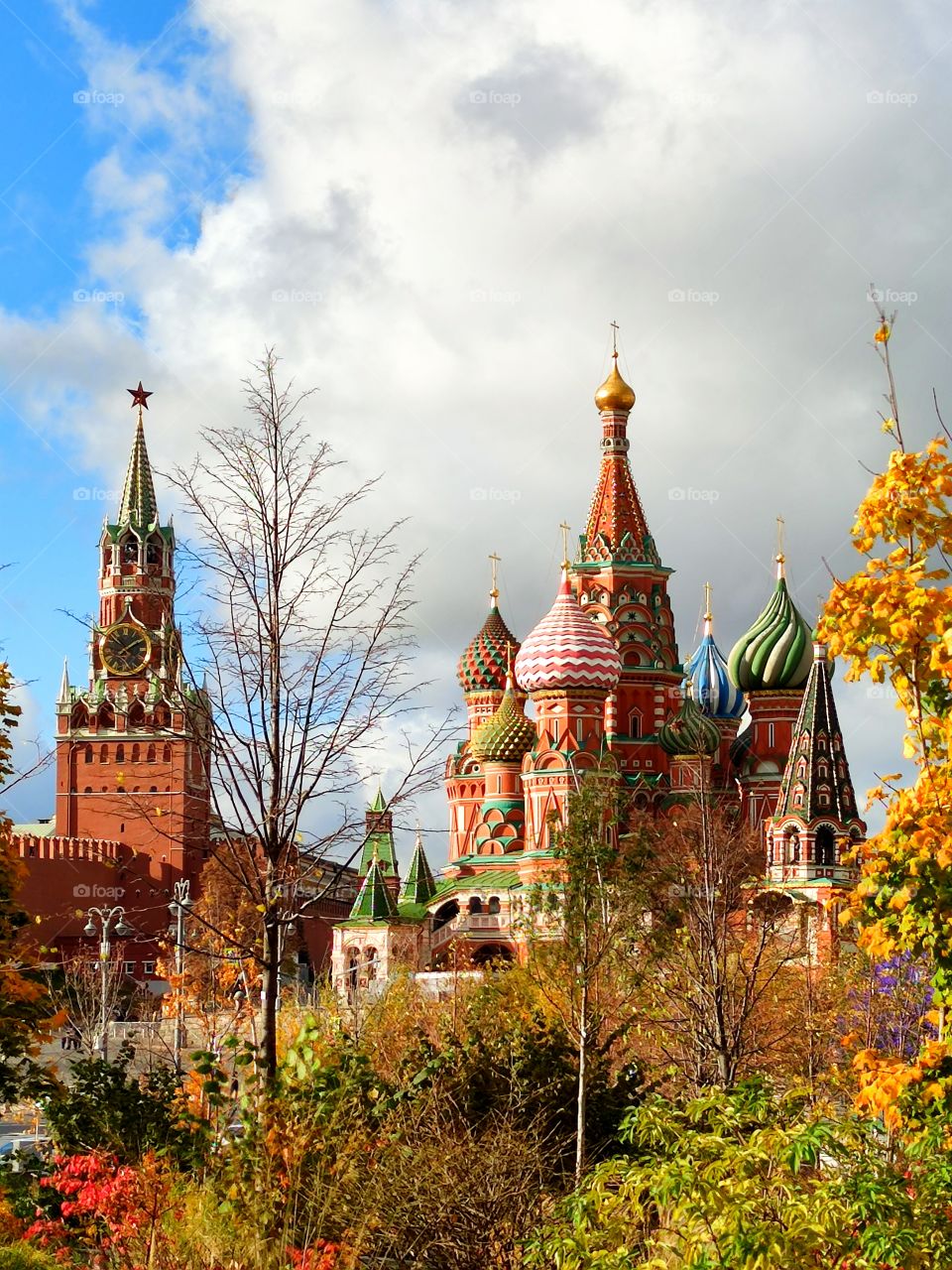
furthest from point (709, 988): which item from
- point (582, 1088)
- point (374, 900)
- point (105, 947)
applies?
point (374, 900)

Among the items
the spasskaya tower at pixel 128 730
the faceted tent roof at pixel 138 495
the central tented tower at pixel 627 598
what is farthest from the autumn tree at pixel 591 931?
the faceted tent roof at pixel 138 495

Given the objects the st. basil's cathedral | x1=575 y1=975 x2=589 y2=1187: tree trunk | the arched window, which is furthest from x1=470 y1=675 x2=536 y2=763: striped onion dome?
x1=575 y1=975 x2=589 y2=1187: tree trunk

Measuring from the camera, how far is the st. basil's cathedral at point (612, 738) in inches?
2048

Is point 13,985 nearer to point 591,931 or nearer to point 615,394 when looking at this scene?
point 591,931

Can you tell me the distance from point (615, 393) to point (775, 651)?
1150 cm

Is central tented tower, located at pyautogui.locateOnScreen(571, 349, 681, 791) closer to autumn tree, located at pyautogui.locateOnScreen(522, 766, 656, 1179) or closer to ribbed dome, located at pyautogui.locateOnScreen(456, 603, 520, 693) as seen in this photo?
ribbed dome, located at pyautogui.locateOnScreen(456, 603, 520, 693)

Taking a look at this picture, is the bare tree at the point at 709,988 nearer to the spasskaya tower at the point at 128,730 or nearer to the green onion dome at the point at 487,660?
the green onion dome at the point at 487,660

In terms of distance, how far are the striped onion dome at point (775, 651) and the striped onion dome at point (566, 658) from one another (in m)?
7.42

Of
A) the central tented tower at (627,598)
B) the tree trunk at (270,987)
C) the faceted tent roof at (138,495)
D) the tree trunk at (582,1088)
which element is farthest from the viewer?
the faceted tent roof at (138,495)

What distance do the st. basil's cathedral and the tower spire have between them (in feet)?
88.6

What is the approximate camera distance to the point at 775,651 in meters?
63.2

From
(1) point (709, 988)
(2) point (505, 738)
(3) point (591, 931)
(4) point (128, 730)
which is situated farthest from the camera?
(4) point (128, 730)

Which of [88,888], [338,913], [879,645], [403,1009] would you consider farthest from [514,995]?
[338,913]

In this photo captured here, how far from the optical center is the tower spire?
91438 millimetres
